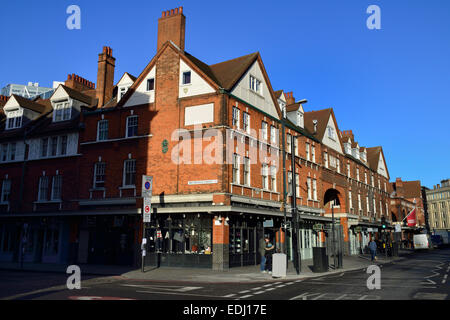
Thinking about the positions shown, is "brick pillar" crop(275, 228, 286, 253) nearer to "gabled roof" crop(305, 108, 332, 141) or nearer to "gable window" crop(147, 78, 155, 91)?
"gabled roof" crop(305, 108, 332, 141)

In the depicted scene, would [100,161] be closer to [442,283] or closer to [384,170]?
[442,283]

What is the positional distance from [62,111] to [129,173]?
32.7 feet

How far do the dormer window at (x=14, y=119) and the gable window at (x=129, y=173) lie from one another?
45.3 feet

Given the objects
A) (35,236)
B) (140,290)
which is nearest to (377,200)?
(35,236)

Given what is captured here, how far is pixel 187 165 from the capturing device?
24031 millimetres

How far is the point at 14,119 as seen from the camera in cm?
3419

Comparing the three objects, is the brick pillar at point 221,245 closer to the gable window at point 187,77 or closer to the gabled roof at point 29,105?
the gable window at point 187,77

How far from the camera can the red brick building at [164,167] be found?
2320cm

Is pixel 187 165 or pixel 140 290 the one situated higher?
pixel 187 165

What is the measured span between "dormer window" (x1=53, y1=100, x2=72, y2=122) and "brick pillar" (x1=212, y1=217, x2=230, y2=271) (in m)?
17.3

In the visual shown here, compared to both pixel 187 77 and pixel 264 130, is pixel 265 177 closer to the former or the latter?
pixel 264 130

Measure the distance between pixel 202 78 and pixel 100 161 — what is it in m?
10.1

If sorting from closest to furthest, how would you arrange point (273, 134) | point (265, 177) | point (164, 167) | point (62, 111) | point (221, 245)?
point (221, 245) → point (164, 167) → point (265, 177) → point (273, 134) → point (62, 111)

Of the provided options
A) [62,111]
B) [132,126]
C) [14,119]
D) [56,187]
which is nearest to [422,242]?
[132,126]
